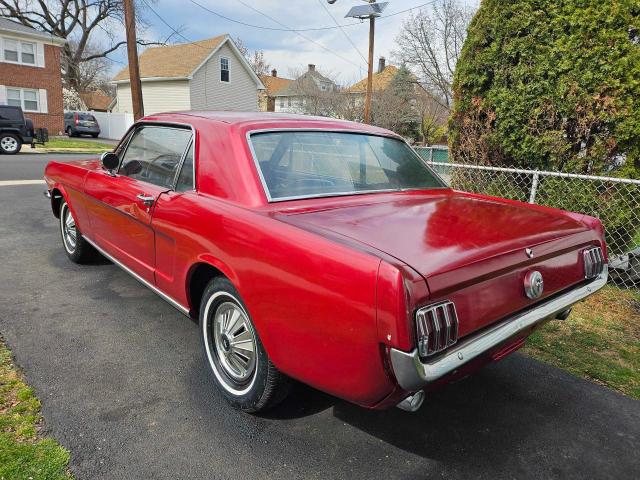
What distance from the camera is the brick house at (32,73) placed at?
25719 millimetres

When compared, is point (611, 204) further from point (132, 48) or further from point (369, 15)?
point (369, 15)

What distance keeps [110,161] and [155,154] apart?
49 cm

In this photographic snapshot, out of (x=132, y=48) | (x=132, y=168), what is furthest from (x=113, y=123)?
(x=132, y=168)

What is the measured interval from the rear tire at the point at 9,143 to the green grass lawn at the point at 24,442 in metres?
17.5

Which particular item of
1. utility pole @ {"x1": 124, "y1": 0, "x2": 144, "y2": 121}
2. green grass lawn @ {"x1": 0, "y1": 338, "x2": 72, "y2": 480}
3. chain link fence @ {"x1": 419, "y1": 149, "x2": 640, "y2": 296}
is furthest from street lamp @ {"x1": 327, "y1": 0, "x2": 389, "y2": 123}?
green grass lawn @ {"x1": 0, "y1": 338, "x2": 72, "y2": 480}

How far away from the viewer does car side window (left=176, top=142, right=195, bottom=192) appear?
3001 millimetres

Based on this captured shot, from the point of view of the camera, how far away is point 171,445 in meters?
2.35

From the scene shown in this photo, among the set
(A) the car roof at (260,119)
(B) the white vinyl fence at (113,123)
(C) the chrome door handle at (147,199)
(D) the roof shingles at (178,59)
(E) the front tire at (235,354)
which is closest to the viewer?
(E) the front tire at (235,354)

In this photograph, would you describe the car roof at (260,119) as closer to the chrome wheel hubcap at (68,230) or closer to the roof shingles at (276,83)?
the chrome wheel hubcap at (68,230)

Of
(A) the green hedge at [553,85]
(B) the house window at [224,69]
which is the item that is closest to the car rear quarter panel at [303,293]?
(A) the green hedge at [553,85]

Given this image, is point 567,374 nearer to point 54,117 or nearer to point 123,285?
point 123,285

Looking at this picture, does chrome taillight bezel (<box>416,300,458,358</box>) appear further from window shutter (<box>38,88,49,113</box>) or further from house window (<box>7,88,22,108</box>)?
window shutter (<box>38,88,49,113</box>)

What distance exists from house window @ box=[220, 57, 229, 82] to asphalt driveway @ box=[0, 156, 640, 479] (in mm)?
30312

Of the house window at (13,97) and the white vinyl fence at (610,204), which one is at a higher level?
the house window at (13,97)
